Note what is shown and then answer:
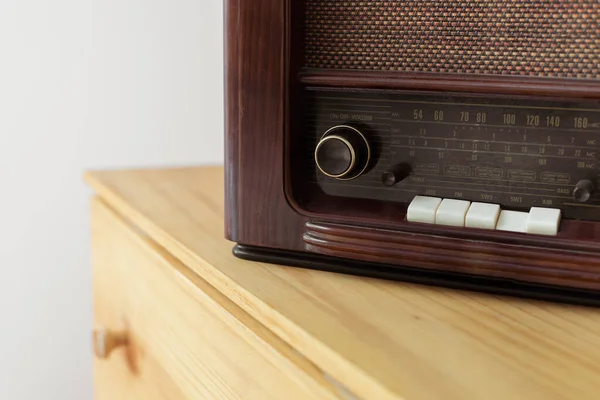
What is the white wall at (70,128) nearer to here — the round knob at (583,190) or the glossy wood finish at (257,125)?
the glossy wood finish at (257,125)

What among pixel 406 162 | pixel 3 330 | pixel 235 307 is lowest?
pixel 3 330

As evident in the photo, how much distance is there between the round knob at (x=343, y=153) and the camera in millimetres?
581

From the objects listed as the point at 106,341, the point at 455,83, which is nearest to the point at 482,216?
the point at 455,83

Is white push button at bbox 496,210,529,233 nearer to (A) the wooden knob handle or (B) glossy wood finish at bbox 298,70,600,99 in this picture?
(B) glossy wood finish at bbox 298,70,600,99

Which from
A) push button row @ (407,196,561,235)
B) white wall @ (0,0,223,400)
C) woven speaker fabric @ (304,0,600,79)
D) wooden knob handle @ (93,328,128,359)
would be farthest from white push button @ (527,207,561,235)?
white wall @ (0,0,223,400)

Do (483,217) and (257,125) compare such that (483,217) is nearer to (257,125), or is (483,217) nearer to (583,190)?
(583,190)

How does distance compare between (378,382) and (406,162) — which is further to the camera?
(406,162)

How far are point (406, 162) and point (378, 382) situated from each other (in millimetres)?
229

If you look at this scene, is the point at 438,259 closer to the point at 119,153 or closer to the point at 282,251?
the point at 282,251

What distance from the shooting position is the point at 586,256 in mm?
510

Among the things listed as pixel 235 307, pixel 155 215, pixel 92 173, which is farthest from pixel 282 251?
pixel 92 173

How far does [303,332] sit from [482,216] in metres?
0.17

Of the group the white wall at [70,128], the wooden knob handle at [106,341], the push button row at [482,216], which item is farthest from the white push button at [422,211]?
the white wall at [70,128]

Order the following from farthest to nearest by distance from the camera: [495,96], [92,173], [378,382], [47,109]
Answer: [47,109] → [92,173] → [495,96] → [378,382]
